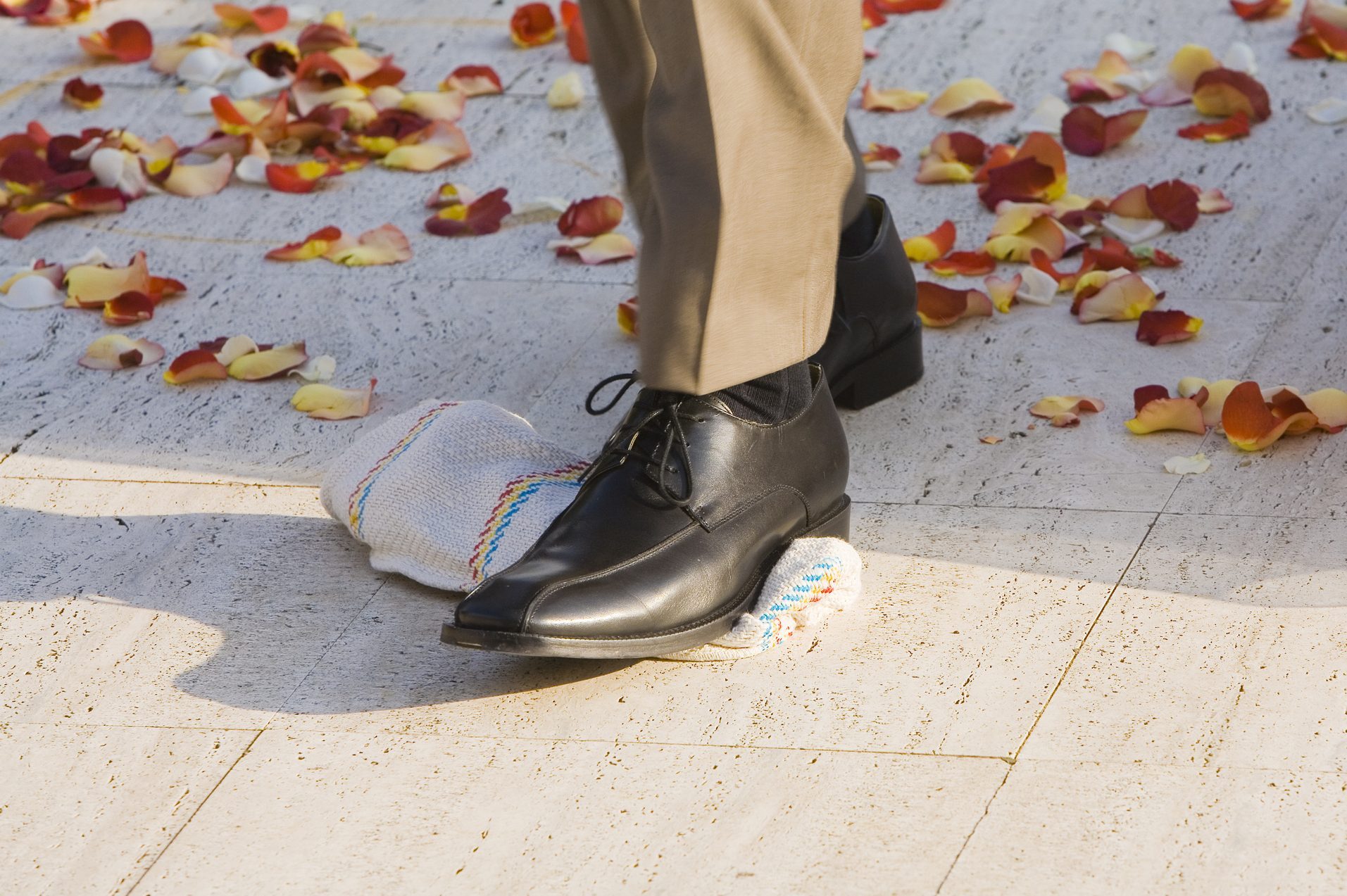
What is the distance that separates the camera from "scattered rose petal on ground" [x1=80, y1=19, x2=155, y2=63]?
3.35 metres

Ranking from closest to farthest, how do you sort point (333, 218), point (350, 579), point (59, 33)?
point (350, 579) < point (333, 218) < point (59, 33)

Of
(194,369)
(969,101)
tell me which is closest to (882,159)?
(969,101)

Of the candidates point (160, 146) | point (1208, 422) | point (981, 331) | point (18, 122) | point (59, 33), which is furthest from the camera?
point (59, 33)

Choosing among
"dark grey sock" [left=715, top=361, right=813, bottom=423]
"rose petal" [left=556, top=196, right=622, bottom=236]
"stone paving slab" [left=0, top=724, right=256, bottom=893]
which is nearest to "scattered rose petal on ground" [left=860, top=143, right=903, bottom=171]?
"rose petal" [left=556, top=196, right=622, bottom=236]

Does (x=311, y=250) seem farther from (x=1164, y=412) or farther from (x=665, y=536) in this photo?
(x=1164, y=412)

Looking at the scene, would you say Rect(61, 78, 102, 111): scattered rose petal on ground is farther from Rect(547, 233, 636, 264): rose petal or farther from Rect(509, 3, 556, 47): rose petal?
Rect(547, 233, 636, 264): rose petal

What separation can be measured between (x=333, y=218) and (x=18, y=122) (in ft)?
3.07

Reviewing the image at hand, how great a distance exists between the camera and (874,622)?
4.83ft

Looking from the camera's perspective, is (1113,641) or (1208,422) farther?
(1208,422)

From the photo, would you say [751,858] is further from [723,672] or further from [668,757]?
[723,672]

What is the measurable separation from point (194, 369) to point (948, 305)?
108 centimetres

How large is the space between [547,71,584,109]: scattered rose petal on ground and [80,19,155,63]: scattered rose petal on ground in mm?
1058

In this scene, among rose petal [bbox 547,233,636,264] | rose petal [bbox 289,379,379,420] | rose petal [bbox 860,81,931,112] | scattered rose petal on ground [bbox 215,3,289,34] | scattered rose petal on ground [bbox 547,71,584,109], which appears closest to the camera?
rose petal [bbox 289,379,379,420]

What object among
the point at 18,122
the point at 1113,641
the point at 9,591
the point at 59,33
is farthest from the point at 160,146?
the point at 1113,641
